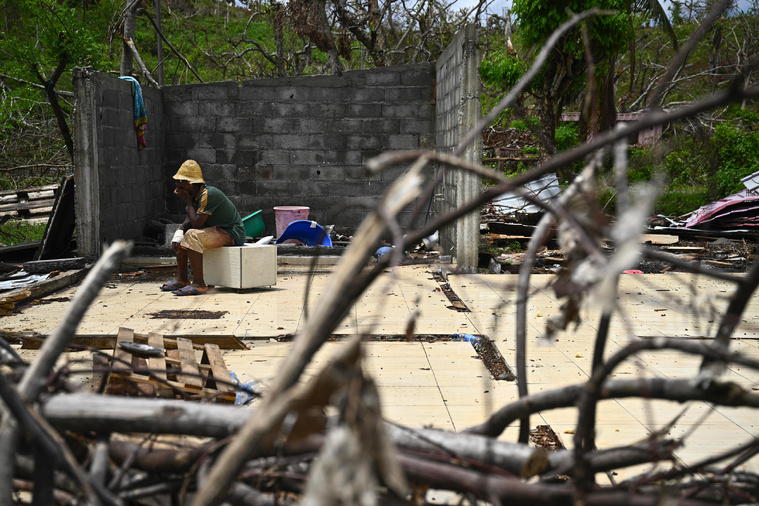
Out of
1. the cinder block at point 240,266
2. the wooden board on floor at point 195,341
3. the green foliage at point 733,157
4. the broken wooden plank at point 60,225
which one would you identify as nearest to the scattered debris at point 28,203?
the broken wooden plank at point 60,225

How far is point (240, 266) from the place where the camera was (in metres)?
7.77

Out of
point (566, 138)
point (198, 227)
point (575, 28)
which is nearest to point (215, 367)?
point (198, 227)

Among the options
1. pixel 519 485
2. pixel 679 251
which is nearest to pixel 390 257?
pixel 519 485

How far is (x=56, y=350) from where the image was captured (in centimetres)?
156

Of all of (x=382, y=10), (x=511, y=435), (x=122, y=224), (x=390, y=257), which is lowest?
(x=511, y=435)

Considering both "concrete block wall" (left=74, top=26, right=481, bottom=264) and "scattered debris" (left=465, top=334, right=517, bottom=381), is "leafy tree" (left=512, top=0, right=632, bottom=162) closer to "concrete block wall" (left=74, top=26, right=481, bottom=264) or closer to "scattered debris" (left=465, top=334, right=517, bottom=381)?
"concrete block wall" (left=74, top=26, right=481, bottom=264)

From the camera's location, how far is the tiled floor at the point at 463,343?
3.86 meters

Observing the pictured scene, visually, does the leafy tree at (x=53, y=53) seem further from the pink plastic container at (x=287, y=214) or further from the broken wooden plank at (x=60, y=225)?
the pink plastic container at (x=287, y=214)

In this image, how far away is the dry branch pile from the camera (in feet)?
3.81

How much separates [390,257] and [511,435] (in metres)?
2.61

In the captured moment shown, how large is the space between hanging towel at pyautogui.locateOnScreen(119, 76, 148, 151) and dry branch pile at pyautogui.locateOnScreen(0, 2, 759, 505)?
352 inches

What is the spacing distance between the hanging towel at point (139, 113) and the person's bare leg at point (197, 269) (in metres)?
3.37

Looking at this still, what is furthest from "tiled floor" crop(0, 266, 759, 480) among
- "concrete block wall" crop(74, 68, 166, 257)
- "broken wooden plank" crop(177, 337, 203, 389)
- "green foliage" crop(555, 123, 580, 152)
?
"green foliage" crop(555, 123, 580, 152)

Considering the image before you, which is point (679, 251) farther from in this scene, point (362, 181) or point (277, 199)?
point (277, 199)
